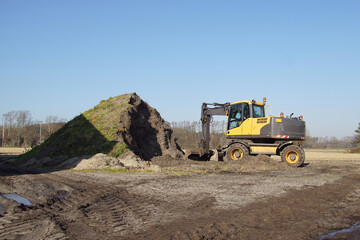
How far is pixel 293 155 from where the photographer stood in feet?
59.5

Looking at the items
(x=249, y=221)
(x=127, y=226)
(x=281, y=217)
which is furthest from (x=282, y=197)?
(x=127, y=226)

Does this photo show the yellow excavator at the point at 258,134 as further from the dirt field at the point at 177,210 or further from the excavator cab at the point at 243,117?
the dirt field at the point at 177,210

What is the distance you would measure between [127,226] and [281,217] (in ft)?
10.4

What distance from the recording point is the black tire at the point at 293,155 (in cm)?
1789

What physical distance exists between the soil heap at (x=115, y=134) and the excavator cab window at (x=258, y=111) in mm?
5605

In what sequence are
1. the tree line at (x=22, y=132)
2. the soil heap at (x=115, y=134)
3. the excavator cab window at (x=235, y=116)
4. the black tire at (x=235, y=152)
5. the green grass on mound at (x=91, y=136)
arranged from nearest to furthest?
the green grass on mound at (x=91, y=136) < the soil heap at (x=115, y=134) < the black tire at (x=235, y=152) < the excavator cab window at (x=235, y=116) < the tree line at (x=22, y=132)

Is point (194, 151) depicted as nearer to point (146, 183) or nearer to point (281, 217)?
point (146, 183)

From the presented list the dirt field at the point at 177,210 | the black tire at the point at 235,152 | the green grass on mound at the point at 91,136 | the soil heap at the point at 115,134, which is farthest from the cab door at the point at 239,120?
the dirt field at the point at 177,210

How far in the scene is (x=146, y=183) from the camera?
1059 cm

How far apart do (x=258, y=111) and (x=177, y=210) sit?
43.2 feet

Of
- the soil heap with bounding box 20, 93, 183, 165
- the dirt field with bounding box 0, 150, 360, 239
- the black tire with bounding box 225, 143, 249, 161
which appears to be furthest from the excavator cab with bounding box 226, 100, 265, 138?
the dirt field with bounding box 0, 150, 360, 239

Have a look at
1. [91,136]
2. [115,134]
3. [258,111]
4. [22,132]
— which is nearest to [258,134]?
[258,111]

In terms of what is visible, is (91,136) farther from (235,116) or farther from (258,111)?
(258,111)

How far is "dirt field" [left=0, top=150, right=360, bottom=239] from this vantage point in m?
5.26
